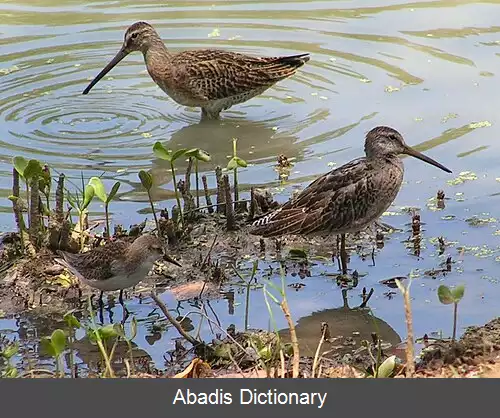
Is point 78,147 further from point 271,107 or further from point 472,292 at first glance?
point 472,292

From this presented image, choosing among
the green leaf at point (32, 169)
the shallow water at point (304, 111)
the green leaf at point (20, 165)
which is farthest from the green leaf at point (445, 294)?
the green leaf at point (20, 165)

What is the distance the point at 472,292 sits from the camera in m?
7.68

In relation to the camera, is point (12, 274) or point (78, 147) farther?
point (78, 147)

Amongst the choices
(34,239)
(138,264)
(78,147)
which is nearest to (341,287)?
(138,264)

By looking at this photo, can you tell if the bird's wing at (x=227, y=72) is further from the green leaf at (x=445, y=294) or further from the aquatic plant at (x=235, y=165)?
the green leaf at (x=445, y=294)

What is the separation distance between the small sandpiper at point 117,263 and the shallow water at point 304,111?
30cm

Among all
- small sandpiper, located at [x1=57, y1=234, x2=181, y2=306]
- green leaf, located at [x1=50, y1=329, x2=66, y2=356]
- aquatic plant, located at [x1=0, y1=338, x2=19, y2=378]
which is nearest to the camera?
green leaf, located at [x1=50, y1=329, x2=66, y2=356]

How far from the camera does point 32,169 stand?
7.64 meters

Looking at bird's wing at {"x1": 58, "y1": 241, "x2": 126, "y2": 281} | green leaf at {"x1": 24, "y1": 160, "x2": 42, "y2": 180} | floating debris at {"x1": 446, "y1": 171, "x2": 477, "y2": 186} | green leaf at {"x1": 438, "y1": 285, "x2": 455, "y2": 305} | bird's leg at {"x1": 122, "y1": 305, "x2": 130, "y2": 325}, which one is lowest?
bird's leg at {"x1": 122, "y1": 305, "x2": 130, "y2": 325}

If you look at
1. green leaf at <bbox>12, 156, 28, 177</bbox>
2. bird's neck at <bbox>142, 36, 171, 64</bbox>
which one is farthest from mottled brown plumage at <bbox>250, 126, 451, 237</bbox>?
bird's neck at <bbox>142, 36, 171, 64</bbox>

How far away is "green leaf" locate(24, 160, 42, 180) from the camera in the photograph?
7.59m

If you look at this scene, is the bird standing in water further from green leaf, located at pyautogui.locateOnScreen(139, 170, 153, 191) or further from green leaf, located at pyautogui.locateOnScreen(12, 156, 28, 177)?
green leaf, located at pyautogui.locateOnScreen(12, 156, 28, 177)
